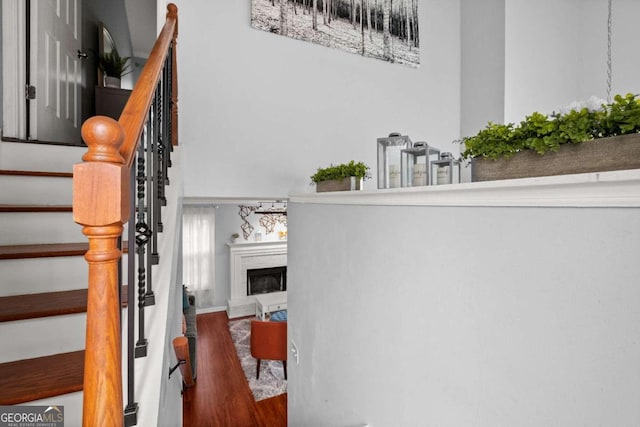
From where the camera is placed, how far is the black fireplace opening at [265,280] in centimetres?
778

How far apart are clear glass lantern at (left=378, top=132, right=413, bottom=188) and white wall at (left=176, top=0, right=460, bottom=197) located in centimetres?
102

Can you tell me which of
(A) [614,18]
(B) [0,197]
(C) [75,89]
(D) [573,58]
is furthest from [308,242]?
(A) [614,18]

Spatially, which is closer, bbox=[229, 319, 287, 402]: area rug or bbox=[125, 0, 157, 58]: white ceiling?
bbox=[125, 0, 157, 58]: white ceiling

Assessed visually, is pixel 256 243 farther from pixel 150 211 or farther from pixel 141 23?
pixel 150 211

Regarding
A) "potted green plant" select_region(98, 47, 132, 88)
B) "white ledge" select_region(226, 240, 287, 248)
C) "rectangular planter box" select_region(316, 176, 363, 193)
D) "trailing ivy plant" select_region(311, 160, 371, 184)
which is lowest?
"white ledge" select_region(226, 240, 287, 248)

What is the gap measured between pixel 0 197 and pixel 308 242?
1.73m

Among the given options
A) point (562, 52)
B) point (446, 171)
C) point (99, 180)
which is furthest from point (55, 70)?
point (562, 52)

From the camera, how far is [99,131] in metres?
0.54

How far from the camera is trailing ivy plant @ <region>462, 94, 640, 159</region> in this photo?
748mm

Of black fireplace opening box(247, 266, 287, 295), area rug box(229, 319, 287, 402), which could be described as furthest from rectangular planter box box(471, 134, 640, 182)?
black fireplace opening box(247, 266, 287, 295)

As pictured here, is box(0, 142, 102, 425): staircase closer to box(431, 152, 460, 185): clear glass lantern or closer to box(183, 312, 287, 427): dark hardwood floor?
box(431, 152, 460, 185): clear glass lantern

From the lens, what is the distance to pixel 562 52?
10.3 ft

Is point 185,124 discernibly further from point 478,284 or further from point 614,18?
point 614,18

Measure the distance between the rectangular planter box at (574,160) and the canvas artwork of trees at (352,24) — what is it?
233cm
